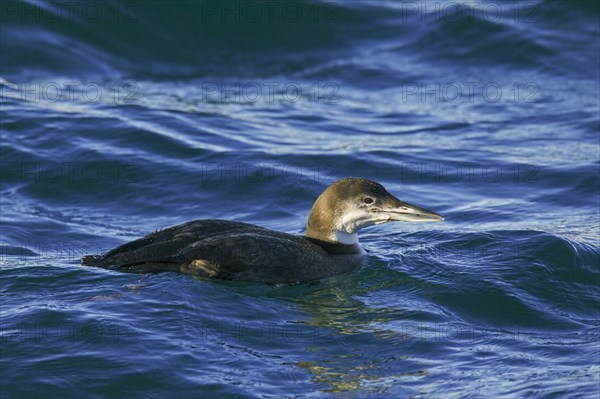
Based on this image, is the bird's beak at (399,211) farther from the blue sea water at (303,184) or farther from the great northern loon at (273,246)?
the blue sea water at (303,184)

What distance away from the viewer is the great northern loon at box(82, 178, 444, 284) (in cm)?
938

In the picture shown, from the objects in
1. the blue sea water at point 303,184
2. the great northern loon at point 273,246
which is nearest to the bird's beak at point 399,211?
the great northern loon at point 273,246

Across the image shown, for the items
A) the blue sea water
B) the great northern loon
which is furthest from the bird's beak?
the blue sea water

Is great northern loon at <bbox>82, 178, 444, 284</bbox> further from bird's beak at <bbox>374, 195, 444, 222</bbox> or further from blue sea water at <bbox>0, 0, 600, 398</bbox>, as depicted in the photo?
blue sea water at <bbox>0, 0, 600, 398</bbox>

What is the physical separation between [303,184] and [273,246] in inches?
152

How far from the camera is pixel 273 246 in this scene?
9562mm

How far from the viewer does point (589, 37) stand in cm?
1902

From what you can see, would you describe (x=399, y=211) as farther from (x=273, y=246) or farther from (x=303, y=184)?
(x=303, y=184)

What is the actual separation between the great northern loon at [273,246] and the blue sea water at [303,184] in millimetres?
144

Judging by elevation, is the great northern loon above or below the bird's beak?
below

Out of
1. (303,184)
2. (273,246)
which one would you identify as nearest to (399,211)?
(273,246)

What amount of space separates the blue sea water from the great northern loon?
14cm

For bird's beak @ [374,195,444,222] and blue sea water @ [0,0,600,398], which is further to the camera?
A: bird's beak @ [374,195,444,222]

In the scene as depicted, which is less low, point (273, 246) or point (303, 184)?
point (303, 184)
